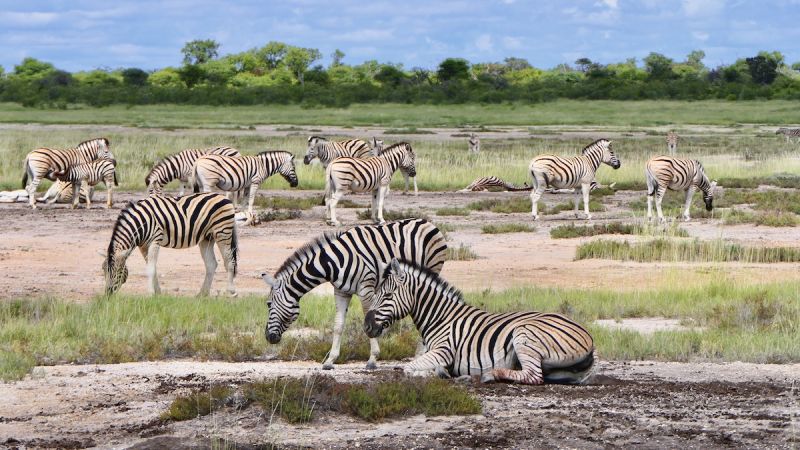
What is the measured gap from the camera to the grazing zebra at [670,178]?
2228 cm

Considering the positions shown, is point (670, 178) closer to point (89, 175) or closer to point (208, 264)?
point (208, 264)

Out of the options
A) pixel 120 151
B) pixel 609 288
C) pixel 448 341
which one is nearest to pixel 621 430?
pixel 448 341

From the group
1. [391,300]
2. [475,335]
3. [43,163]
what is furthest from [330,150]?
[475,335]

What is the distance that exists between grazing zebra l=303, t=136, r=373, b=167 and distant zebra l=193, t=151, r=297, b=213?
3.31 metres

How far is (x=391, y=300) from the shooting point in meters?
9.25

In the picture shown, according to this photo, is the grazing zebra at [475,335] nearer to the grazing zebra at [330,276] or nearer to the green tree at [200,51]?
the grazing zebra at [330,276]

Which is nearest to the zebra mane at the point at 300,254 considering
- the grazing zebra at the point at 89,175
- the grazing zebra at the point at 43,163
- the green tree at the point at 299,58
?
the grazing zebra at the point at 89,175

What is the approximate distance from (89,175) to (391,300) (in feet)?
54.6

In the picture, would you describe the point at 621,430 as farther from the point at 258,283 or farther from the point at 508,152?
the point at 508,152

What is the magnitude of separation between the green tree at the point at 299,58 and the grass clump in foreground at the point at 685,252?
93.5 m

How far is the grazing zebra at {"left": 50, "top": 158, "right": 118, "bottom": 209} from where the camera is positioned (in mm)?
24562

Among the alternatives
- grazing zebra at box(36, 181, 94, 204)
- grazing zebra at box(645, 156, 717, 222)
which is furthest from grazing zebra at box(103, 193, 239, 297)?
grazing zebra at box(36, 181, 94, 204)

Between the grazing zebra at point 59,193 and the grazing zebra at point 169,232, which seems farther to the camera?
the grazing zebra at point 59,193

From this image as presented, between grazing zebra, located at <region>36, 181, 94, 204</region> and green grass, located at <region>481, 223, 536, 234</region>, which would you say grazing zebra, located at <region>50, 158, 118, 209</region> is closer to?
grazing zebra, located at <region>36, 181, 94, 204</region>
